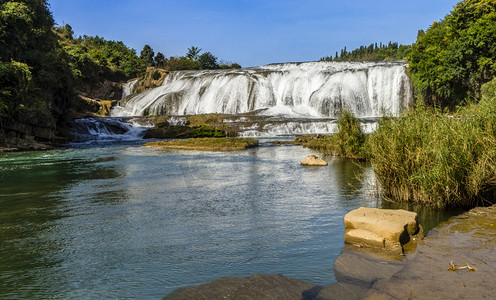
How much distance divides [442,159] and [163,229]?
228 inches

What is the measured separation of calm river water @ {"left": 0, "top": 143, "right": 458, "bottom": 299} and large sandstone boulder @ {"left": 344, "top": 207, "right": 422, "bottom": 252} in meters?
0.35

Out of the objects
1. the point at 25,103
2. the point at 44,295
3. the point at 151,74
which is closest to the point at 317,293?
the point at 44,295

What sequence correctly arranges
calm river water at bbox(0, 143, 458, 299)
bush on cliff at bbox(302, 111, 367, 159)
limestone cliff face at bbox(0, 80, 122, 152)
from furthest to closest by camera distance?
limestone cliff face at bbox(0, 80, 122, 152), bush on cliff at bbox(302, 111, 367, 159), calm river water at bbox(0, 143, 458, 299)

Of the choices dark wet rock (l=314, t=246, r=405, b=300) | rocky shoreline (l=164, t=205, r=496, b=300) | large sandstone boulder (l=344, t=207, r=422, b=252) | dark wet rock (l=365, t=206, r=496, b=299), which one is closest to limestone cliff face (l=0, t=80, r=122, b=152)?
large sandstone boulder (l=344, t=207, r=422, b=252)

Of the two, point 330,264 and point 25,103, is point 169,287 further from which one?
point 25,103

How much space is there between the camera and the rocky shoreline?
4.61 metres

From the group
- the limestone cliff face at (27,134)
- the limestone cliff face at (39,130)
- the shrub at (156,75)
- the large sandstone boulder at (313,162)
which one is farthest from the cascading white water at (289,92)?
the large sandstone boulder at (313,162)

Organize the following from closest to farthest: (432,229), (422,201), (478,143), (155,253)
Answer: (155,253)
(432,229)
(478,143)
(422,201)

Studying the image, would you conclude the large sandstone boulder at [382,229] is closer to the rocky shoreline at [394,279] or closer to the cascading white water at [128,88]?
the rocky shoreline at [394,279]

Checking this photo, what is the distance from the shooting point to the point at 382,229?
6.43 m

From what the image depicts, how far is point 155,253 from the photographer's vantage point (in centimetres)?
646

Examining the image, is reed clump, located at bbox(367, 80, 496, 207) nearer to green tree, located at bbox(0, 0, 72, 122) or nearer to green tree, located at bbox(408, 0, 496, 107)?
green tree, located at bbox(0, 0, 72, 122)

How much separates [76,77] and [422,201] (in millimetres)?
41278

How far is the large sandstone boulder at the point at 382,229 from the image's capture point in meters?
6.26
